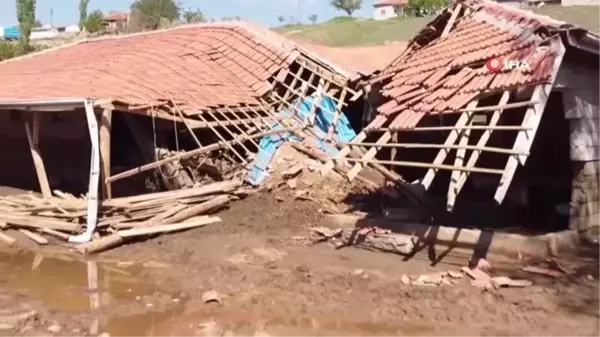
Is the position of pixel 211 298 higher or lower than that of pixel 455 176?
lower

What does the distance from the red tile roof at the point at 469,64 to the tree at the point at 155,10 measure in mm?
41432

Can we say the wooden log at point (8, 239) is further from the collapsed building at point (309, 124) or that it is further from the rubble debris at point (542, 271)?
the rubble debris at point (542, 271)

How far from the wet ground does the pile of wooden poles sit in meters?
0.27

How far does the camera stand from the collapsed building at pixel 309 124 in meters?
9.28

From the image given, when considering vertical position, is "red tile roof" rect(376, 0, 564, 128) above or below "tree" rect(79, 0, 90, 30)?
above

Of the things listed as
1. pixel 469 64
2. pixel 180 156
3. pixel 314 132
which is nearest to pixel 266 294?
pixel 469 64

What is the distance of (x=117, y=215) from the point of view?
1142 cm

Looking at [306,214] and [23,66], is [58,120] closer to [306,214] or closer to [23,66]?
A: [23,66]

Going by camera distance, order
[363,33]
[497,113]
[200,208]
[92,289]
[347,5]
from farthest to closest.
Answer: [347,5], [363,33], [200,208], [92,289], [497,113]

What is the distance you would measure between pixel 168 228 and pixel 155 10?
45.2m

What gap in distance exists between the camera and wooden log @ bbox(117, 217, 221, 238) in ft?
35.6

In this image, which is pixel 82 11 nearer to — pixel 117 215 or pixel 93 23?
pixel 93 23

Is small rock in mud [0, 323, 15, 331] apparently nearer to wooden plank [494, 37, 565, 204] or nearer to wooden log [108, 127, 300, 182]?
wooden log [108, 127, 300, 182]

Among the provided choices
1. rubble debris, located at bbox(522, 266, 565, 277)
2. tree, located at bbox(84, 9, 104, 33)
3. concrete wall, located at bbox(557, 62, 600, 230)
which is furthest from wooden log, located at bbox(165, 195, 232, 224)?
tree, located at bbox(84, 9, 104, 33)
